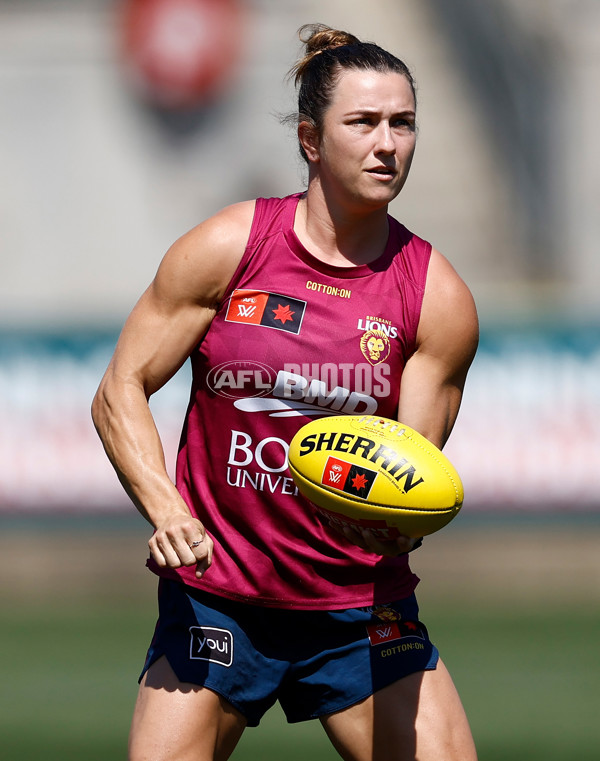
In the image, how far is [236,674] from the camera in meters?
3.48

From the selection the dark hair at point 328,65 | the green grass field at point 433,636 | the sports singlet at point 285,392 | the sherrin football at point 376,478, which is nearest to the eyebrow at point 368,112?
the dark hair at point 328,65

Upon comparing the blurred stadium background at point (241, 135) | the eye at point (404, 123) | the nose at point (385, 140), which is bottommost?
the nose at point (385, 140)

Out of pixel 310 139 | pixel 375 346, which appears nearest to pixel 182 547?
pixel 375 346

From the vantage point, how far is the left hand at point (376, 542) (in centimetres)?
337

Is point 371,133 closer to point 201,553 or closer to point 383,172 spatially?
point 383,172

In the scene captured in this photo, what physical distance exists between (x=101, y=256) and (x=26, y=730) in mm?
9186

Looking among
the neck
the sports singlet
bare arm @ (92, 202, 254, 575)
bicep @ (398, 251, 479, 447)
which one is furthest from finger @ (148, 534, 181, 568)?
the neck

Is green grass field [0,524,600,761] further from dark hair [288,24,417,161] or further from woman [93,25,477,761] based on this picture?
dark hair [288,24,417,161]

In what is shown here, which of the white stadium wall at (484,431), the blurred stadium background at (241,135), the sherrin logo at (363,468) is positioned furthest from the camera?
the blurred stadium background at (241,135)

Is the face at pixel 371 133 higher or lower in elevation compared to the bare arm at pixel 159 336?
higher

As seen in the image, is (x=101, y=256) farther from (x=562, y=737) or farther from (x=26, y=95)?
(x=562, y=737)

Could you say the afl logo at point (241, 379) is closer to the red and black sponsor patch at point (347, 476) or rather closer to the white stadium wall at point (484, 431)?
the red and black sponsor patch at point (347, 476)

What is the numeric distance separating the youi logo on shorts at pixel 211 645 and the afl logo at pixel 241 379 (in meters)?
0.68

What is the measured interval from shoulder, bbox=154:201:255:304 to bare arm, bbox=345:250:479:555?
0.58 metres
